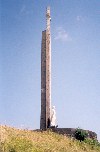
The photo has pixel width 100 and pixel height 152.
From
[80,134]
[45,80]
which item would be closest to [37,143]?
[80,134]

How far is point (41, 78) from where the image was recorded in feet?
86.2

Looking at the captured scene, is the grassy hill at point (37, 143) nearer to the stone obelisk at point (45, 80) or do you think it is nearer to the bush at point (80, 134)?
the bush at point (80, 134)

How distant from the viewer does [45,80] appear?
1026 inches

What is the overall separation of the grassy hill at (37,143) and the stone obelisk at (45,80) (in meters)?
4.21

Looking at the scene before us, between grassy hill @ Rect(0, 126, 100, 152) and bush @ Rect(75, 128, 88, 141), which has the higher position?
bush @ Rect(75, 128, 88, 141)

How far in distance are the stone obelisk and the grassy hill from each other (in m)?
4.21

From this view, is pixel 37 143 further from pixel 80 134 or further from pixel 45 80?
pixel 45 80

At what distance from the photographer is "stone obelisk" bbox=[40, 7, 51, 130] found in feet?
83.4

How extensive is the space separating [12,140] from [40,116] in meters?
9.60

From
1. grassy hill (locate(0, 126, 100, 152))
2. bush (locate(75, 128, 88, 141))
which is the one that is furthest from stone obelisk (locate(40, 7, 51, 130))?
grassy hill (locate(0, 126, 100, 152))

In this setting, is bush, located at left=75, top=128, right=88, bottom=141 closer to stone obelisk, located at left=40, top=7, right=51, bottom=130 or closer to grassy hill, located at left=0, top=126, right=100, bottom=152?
grassy hill, located at left=0, top=126, right=100, bottom=152

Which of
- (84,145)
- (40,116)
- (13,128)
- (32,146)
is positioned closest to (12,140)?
(32,146)

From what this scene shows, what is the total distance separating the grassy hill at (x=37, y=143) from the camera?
15.2 m

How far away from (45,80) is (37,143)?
9.39 m
